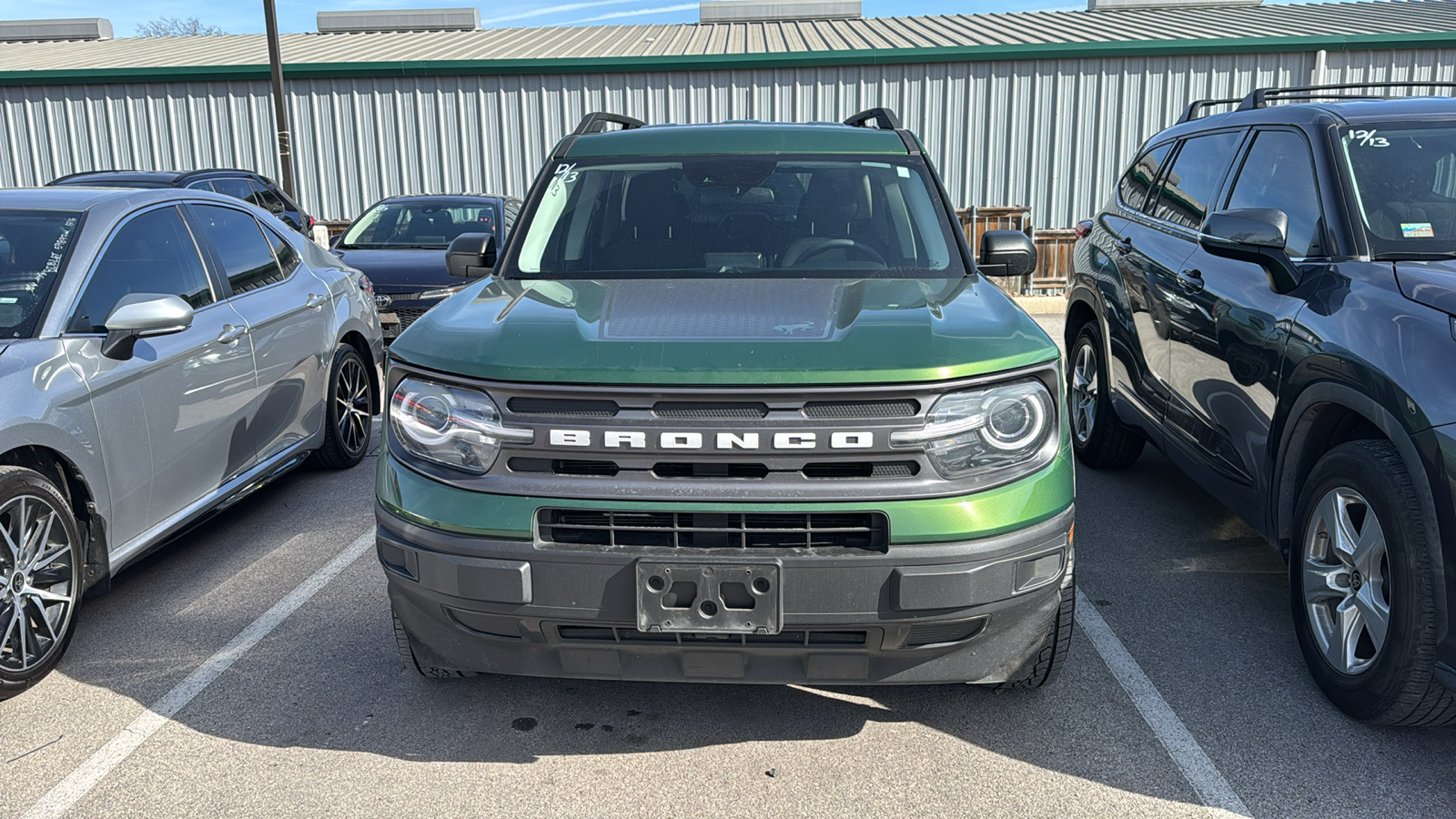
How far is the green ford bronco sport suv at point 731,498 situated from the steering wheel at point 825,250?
892 mm

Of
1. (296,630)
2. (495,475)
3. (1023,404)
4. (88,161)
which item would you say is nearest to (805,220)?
(1023,404)

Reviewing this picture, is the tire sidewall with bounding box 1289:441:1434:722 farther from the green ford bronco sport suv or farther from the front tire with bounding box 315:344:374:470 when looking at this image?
the front tire with bounding box 315:344:374:470

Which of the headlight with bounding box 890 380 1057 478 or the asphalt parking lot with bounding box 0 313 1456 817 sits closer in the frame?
the headlight with bounding box 890 380 1057 478

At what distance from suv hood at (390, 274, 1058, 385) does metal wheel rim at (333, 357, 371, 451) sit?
9.28ft

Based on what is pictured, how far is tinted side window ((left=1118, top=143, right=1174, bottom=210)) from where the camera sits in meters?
5.55

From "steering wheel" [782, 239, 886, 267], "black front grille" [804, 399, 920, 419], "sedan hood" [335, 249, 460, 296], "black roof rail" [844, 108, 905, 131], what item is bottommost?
"sedan hood" [335, 249, 460, 296]

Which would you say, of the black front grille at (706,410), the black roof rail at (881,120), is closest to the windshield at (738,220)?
the black roof rail at (881,120)

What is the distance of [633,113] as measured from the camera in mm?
17797

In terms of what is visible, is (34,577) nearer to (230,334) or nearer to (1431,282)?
(230,334)

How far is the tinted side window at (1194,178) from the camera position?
473 centimetres

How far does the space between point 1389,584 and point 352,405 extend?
520 centimetres

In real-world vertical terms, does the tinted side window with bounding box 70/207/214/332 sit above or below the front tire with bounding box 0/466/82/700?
above

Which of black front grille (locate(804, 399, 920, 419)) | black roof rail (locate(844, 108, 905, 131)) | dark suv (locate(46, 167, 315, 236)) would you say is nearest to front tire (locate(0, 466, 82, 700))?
black front grille (locate(804, 399, 920, 419))

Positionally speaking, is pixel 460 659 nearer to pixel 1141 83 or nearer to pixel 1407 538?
pixel 1407 538
